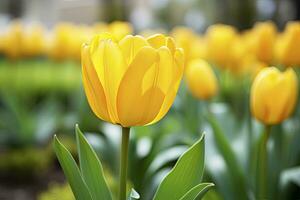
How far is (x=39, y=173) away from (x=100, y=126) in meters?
0.56

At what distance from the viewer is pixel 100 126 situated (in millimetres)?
3408

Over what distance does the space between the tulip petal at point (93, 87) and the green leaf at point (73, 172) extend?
0.12 metres

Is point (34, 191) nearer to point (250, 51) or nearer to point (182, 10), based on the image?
point (250, 51)

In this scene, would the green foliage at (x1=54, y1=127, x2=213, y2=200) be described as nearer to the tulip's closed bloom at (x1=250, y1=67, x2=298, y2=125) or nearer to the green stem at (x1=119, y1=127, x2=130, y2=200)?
the green stem at (x1=119, y1=127, x2=130, y2=200)

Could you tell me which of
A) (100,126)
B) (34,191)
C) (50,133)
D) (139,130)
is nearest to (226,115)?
(139,130)

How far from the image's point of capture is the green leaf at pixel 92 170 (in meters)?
1.31

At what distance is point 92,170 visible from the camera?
52.1 inches


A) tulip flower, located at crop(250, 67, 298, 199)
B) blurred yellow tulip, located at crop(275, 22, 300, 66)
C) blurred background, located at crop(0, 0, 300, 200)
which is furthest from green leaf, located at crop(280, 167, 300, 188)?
blurred yellow tulip, located at crop(275, 22, 300, 66)

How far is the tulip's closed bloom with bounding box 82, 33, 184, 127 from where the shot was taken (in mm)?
1171

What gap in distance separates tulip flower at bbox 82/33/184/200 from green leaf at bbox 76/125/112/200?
135 mm

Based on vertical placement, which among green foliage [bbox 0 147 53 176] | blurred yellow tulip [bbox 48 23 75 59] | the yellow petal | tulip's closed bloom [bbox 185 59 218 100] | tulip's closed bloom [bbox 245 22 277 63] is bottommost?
green foliage [bbox 0 147 53 176]

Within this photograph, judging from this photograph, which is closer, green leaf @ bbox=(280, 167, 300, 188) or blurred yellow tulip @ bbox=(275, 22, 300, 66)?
green leaf @ bbox=(280, 167, 300, 188)

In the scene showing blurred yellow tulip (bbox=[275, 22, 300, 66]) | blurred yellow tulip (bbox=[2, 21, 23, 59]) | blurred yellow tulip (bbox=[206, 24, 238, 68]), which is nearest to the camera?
blurred yellow tulip (bbox=[275, 22, 300, 66])

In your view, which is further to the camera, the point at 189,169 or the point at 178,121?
the point at 178,121
